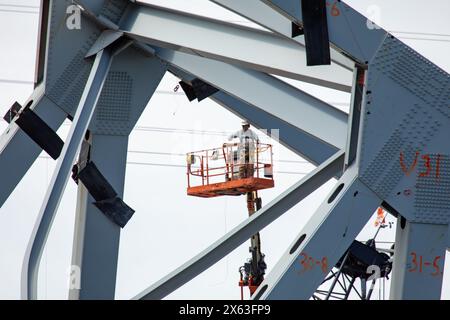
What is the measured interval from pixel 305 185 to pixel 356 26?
196 cm

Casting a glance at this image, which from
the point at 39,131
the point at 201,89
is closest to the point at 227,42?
the point at 201,89

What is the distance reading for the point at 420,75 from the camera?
10.8 m

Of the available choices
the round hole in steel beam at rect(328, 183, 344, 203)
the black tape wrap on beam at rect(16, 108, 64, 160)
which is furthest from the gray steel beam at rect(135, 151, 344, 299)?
the black tape wrap on beam at rect(16, 108, 64, 160)

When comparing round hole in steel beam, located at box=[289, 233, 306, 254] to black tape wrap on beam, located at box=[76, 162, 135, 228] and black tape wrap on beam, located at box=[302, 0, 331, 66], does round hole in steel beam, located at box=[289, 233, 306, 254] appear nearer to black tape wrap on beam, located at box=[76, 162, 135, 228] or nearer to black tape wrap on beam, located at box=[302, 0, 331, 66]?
black tape wrap on beam, located at box=[302, 0, 331, 66]

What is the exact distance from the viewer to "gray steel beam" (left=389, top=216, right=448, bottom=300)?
10.9m

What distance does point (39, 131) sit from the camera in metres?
13.4

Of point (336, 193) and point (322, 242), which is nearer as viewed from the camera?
point (322, 242)

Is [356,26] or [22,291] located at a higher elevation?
[356,26]

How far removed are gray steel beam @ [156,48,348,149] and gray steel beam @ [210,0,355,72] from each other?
1.11 m

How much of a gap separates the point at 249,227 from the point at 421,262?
2050mm

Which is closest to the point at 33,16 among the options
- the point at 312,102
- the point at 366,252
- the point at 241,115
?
the point at 366,252

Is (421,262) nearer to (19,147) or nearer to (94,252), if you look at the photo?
(94,252)

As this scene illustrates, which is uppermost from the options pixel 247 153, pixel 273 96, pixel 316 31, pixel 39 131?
pixel 247 153

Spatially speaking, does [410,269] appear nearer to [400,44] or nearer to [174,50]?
[400,44]
